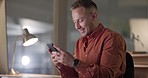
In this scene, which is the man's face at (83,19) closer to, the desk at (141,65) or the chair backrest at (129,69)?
the chair backrest at (129,69)

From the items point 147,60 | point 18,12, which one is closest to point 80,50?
point 147,60

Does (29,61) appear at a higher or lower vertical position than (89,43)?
lower

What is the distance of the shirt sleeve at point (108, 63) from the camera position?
100cm

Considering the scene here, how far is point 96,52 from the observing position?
1119mm

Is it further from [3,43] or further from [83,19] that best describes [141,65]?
[3,43]

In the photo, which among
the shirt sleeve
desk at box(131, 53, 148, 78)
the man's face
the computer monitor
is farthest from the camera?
the computer monitor

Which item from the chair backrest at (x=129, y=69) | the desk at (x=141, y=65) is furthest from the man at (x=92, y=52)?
the desk at (x=141, y=65)

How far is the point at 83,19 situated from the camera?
1131 millimetres

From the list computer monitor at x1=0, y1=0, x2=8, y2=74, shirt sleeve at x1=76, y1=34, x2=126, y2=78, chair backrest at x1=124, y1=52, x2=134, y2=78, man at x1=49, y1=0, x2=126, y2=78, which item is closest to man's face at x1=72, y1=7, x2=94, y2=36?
man at x1=49, y1=0, x2=126, y2=78

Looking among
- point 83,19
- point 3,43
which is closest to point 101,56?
point 83,19

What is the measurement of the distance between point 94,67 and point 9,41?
222cm

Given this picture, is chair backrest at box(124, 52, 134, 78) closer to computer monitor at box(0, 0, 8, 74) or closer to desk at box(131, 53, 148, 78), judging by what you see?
desk at box(131, 53, 148, 78)

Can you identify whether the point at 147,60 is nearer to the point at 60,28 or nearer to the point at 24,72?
the point at 60,28

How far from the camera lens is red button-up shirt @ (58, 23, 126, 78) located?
101 cm
